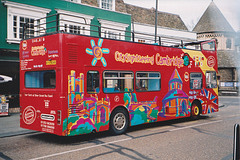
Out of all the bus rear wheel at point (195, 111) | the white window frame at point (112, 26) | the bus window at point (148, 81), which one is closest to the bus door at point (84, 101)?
the bus window at point (148, 81)

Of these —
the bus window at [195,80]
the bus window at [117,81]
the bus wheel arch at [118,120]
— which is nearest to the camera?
the bus window at [117,81]

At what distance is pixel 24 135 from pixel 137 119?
421 cm

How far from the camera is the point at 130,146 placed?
6988mm

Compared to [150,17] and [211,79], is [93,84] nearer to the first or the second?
[211,79]

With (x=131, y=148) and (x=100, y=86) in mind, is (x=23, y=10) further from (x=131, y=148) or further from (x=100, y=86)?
(x=131, y=148)

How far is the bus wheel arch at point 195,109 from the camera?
1201 centimetres

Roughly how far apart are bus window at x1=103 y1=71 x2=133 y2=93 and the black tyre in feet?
2.46

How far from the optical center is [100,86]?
823cm

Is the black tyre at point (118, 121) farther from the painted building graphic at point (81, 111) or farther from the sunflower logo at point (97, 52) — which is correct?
the sunflower logo at point (97, 52)

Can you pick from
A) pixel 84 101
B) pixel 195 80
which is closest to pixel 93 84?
pixel 84 101

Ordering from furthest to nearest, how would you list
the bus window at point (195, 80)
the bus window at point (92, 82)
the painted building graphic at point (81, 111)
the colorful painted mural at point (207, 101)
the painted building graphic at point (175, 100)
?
the colorful painted mural at point (207, 101)
the bus window at point (195, 80)
the painted building graphic at point (175, 100)
the bus window at point (92, 82)
the painted building graphic at point (81, 111)

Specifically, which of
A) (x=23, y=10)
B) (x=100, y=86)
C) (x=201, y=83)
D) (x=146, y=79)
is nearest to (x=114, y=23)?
(x=23, y=10)

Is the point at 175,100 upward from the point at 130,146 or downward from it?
upward

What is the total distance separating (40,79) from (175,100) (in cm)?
588
